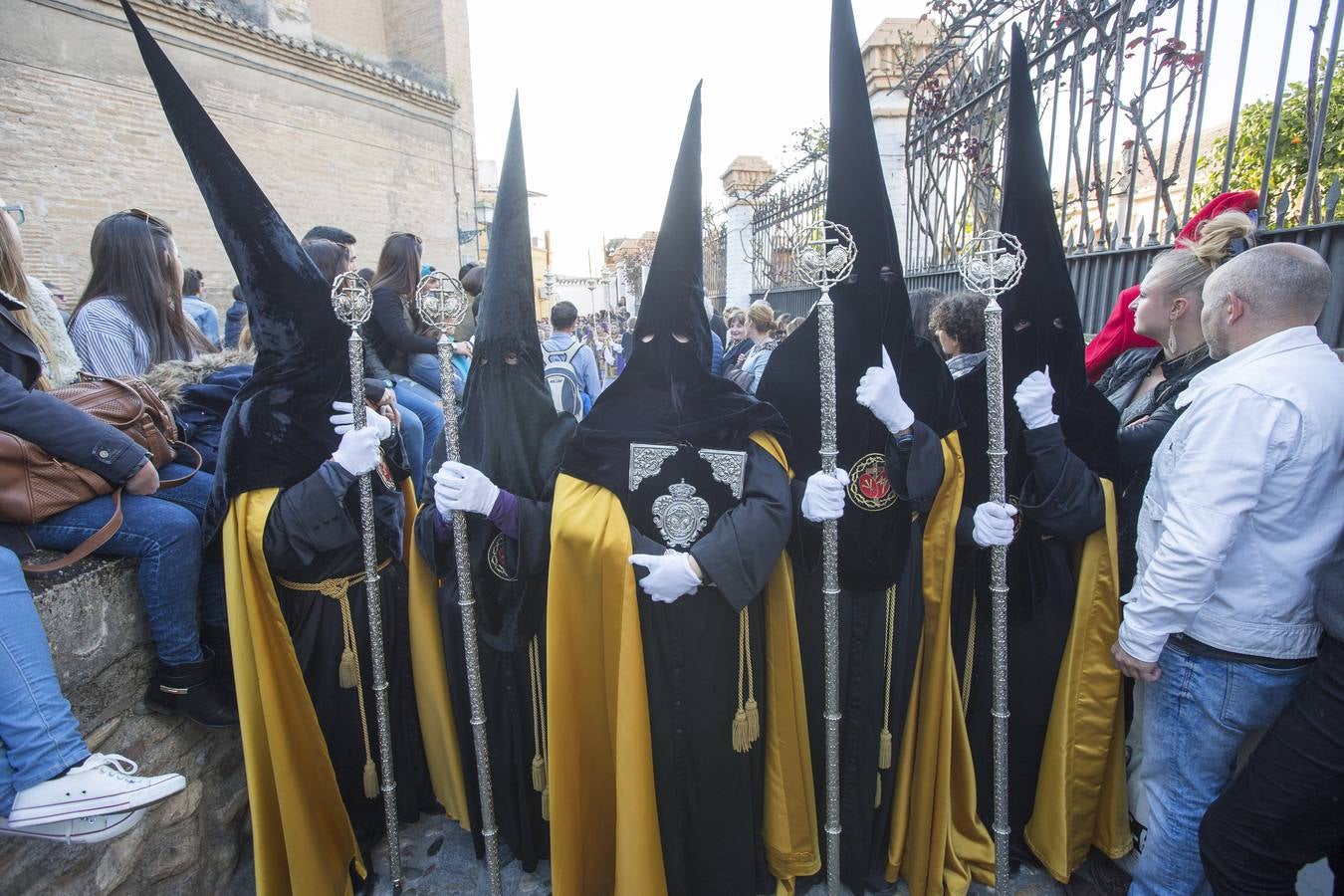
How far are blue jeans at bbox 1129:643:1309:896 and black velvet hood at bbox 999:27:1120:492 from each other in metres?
0.78

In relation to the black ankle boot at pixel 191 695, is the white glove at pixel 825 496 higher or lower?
higher

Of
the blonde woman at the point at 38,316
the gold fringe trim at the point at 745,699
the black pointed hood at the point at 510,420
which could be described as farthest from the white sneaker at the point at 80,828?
the gold fringe trim at the point at 745,699

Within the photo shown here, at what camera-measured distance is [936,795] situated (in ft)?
8.30

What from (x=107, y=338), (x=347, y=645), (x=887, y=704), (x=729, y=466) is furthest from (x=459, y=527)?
(x=107, y=338)

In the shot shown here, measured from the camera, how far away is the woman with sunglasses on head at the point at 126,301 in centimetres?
282

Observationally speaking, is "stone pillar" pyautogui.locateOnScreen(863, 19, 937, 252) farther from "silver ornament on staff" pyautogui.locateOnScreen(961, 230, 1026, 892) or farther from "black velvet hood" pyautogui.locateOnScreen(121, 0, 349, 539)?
"black velvet hood" pyautogui.locateOnScreen(121, 0, 349, 539)

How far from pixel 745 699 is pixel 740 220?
10.5m

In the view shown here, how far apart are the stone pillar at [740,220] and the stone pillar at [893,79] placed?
443cm

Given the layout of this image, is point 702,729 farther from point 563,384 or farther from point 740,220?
point 740,220

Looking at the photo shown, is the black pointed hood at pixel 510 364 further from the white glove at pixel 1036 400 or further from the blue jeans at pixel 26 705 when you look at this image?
the white glove at pixel 1036 400

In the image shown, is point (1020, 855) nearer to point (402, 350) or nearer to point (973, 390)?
point (973, 390)

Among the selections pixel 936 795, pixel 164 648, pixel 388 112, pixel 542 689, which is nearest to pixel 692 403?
pixel 542 689

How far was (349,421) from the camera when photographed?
247 centimetres

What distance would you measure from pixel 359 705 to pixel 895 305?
2.55m
